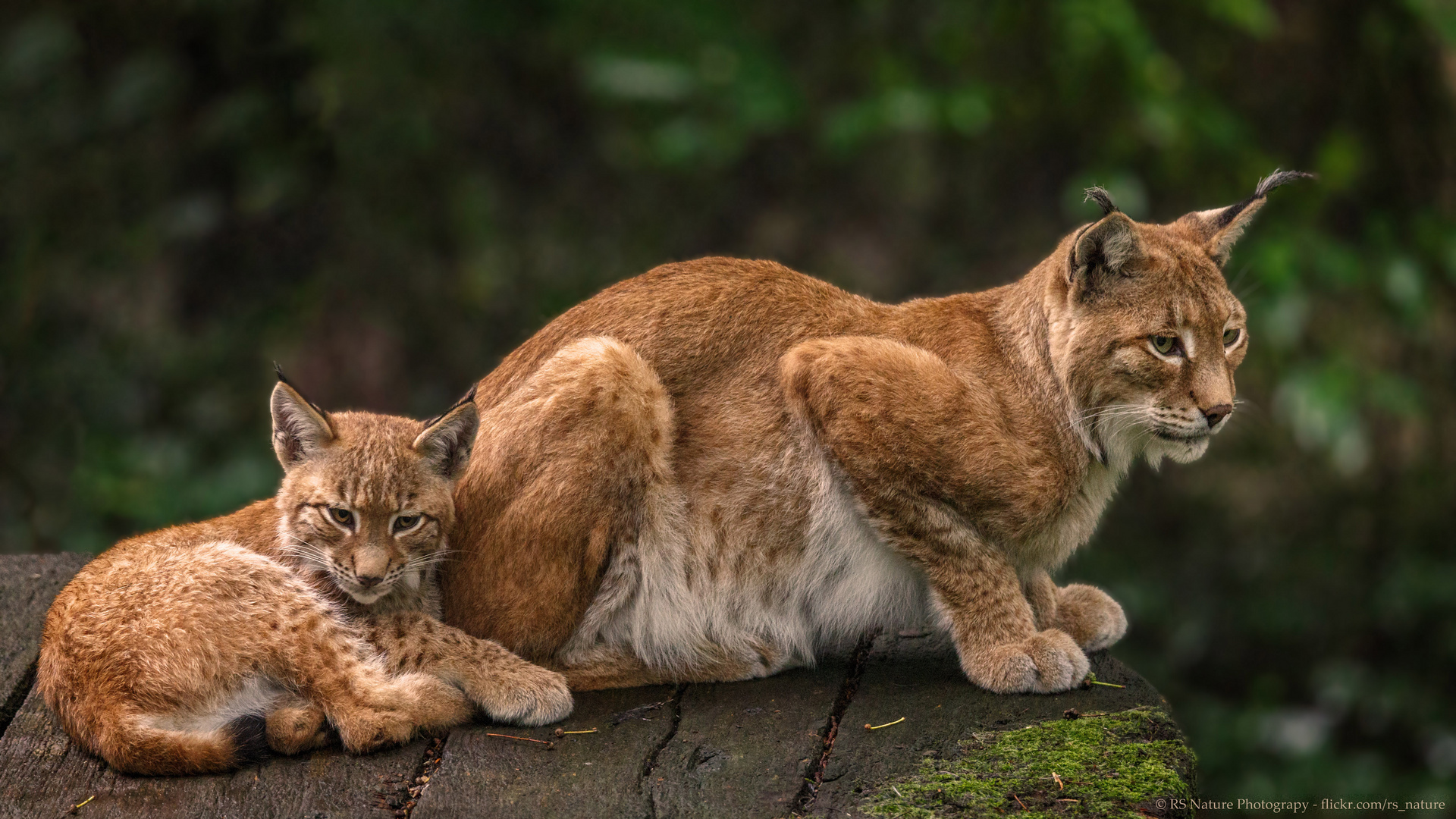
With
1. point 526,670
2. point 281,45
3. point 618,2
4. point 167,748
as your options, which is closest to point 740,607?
point 526,670

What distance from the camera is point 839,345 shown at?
4.44 metres

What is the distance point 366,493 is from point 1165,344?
254 centimetres

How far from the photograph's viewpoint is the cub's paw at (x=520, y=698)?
13.1 ft

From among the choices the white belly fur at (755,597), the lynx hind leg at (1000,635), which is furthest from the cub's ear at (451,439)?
the lynx hind leg at (1000,635)

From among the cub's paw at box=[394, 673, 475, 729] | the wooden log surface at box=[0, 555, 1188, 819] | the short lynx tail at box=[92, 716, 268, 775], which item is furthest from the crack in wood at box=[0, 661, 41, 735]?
the cub's paw at box=[394, 673, 475, 729]

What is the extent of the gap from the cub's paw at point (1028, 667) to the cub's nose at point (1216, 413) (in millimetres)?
Answer: 853

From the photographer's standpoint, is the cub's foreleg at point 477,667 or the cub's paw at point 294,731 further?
the cub's foreleg at point 477,667

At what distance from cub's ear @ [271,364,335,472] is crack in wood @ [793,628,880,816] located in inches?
70.6

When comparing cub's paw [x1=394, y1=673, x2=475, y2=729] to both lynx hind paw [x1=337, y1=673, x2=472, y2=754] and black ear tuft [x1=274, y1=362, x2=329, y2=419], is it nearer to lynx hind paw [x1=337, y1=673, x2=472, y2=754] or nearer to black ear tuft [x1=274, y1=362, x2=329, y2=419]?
lynx hind paw [x1=337, y1=673, x2=472, y2=754]

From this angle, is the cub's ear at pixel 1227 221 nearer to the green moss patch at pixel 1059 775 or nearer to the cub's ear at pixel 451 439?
the green moss patch at pixel 1059 775

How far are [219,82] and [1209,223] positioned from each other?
6.27 metres

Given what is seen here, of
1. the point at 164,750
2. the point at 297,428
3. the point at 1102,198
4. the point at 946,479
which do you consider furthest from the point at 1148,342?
the point at 164,750

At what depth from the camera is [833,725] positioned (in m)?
4.00

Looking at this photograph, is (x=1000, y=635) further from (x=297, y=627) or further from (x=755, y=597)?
(x=297, y=627)
